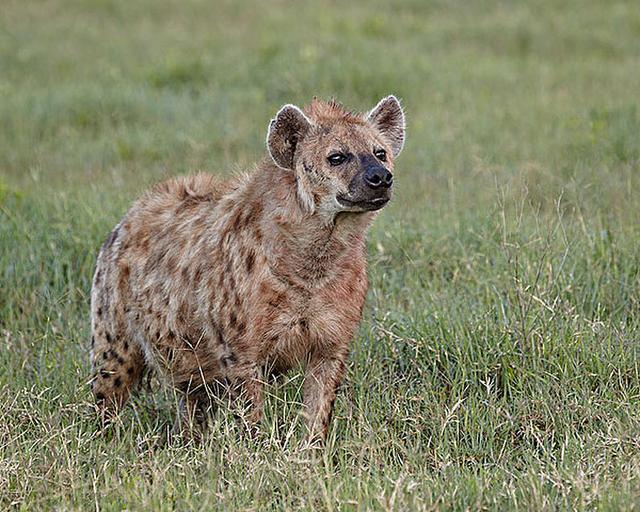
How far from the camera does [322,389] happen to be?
4.12 meters

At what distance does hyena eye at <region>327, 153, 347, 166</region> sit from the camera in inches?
160

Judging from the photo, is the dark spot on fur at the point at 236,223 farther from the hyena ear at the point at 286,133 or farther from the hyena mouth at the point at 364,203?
the hyena mouth at the point at 364,203

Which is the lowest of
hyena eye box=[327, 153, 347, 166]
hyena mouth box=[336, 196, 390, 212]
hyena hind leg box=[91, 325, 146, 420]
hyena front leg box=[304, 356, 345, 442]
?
hyena hind leg box=[91, 325, 146, 420]

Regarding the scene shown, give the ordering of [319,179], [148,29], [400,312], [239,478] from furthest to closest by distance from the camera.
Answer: [148,29] → [400,312] → [319,179] → [239,478]

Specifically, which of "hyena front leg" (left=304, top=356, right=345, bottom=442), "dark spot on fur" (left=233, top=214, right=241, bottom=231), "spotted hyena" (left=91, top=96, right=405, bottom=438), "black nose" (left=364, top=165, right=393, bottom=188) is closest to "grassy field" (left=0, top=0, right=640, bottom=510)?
"hyena front leg" (left=304, top=356, right=345, bottom=442)

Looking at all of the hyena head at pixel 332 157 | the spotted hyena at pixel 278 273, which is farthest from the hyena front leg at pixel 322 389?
the hyena head at pixel 332 157

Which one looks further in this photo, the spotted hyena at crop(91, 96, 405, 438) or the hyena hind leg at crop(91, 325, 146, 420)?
the hyena hind leg at crop(91, 325, 146, 420)

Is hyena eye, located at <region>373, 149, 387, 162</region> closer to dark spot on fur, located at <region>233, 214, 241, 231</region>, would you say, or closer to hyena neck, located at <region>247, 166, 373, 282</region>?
hyena neck, located at <region>247, 166, 373, 282</region>

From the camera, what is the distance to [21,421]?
14.1 feet

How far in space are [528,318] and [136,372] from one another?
66.3 inches

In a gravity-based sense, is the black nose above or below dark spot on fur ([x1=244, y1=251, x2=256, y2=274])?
above

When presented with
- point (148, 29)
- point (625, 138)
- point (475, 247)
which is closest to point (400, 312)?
point (475, 247)

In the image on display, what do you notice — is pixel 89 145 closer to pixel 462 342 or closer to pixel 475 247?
pixel 475 247

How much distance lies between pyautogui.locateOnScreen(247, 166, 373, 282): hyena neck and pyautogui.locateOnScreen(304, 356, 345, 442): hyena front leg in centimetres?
32
